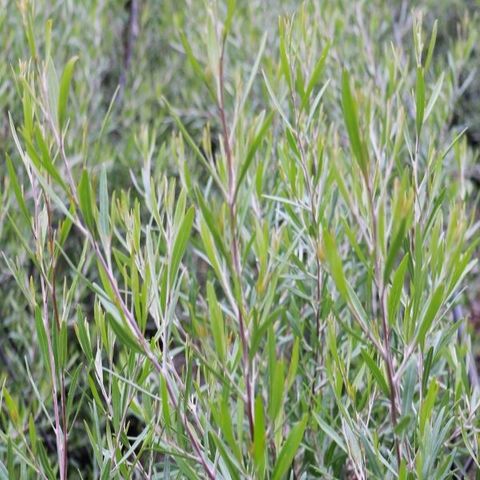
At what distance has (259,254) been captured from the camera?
909 mm

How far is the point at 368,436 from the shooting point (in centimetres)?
101

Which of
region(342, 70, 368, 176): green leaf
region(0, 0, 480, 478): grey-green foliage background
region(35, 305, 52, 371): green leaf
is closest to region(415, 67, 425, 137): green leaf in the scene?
region(0, 0, 480, 478): grey-green foliage background

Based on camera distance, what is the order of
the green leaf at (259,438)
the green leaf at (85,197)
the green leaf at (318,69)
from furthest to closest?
the green leaf at (318,69) < the green leaf at (85,197) < the green leaf at (259,438)

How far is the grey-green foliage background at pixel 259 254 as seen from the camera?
0.94 meters

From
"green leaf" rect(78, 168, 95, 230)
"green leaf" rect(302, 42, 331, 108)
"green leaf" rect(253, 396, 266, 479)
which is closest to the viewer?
"green leaf" rect(253, 396, 266, 479)

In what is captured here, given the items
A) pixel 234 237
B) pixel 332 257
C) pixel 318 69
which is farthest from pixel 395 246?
pixel 318 69

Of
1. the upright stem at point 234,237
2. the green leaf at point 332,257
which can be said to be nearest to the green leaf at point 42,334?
the upright stem at point 234,237

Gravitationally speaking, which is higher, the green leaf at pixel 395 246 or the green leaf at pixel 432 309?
the green leaf at pixel 395 246

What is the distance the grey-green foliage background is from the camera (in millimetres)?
941

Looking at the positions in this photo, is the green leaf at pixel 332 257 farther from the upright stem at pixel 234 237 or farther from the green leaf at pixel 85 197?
the green leaf at pixel 85 197

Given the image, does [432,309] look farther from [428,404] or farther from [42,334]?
[42,334]

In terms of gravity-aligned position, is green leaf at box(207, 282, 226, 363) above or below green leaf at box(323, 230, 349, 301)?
below

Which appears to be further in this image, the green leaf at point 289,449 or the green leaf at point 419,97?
the green leaf at point 419,97

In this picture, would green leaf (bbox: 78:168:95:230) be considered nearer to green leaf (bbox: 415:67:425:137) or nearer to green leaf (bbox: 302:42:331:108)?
green leaf (bbox: 302:42:331:108)
